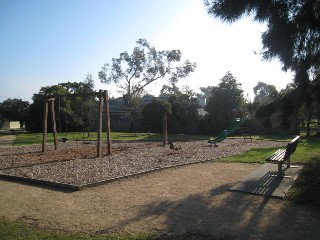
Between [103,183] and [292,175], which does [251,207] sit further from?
[103,183]

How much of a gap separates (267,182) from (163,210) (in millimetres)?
3367

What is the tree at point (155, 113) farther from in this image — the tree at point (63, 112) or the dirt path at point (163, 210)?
the dirt path at point (163, 210)

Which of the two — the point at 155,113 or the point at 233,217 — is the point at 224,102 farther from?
the point at 233,217

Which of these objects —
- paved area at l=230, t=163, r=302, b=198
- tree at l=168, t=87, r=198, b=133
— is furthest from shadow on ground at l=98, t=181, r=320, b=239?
tree at l=168, t=87, r=198, b=133

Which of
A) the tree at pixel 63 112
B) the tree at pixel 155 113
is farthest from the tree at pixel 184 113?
the tree at pixel 63 112

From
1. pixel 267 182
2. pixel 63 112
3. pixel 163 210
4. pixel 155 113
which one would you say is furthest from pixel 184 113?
pixel 163 210

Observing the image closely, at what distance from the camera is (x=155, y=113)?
3706 centimetres

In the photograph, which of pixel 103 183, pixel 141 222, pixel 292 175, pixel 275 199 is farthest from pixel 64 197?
pixel 292 175

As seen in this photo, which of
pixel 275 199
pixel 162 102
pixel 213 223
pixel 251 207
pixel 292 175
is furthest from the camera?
pixel 162 102

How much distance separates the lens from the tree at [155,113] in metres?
36.6

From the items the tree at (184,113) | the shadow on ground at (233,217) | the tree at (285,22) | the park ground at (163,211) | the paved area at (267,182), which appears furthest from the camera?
the tree at (184,113)

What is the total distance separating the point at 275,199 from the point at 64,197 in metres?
4.40

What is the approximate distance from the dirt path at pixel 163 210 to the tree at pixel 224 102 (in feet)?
81.2

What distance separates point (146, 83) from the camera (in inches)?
1836
